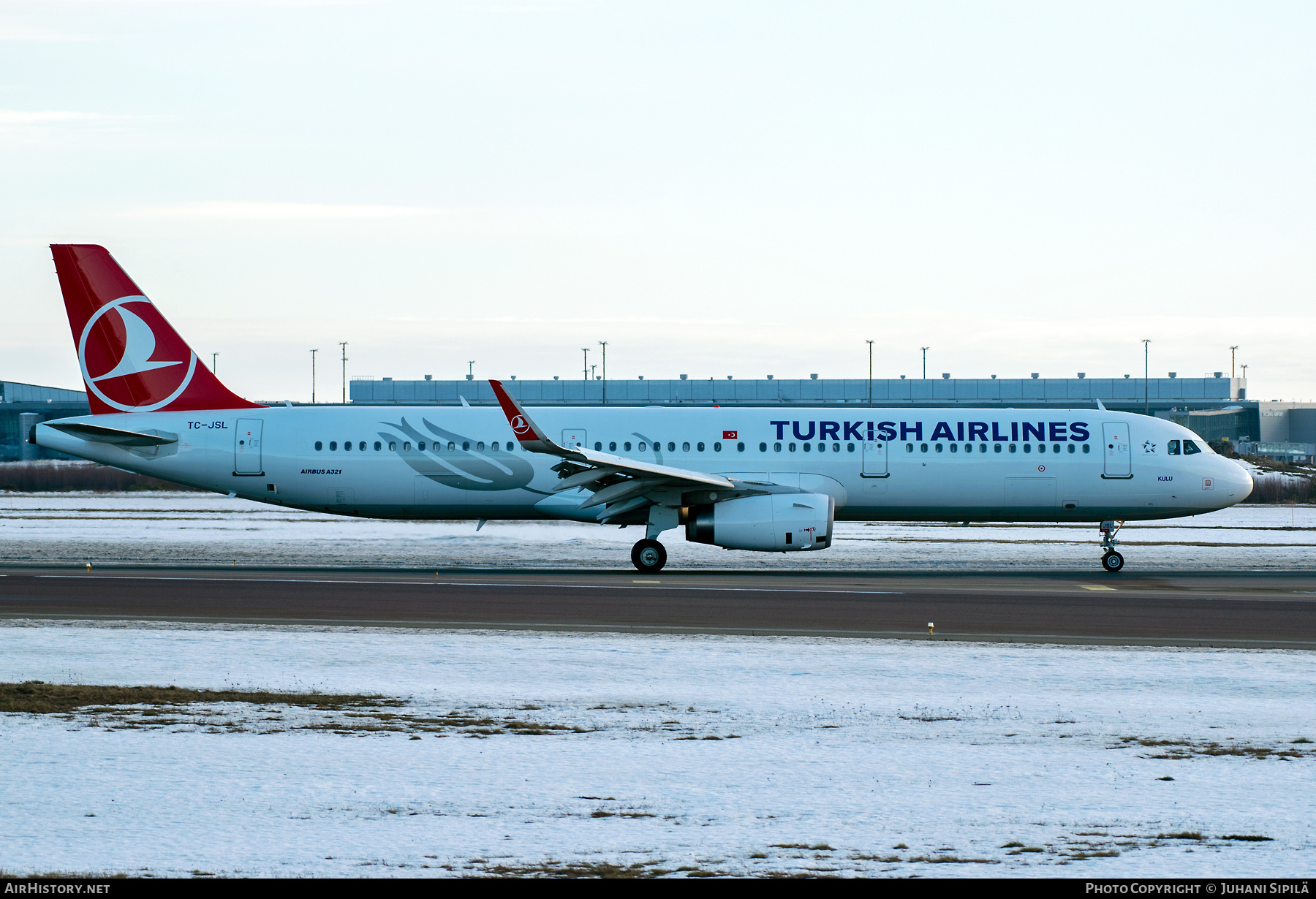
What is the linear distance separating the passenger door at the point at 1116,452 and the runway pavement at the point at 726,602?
3090mm

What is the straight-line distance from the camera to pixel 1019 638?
18.8 m

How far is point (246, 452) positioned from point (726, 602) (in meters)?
14.4

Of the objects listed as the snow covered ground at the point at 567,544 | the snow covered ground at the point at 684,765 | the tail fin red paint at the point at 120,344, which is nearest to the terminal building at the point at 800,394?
the snow covered ground at the point at 567,544

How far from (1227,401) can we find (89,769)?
10016 centimetres

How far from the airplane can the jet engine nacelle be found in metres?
1.94

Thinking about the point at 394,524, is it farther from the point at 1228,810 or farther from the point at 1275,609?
the point at 1228,810

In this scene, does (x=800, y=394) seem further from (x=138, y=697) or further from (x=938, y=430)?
(x=138, y=697)

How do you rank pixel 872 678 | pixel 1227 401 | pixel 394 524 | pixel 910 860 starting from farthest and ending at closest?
pixel 1227 401, pixel 394 524, pixel 872 678, pixel 910 860

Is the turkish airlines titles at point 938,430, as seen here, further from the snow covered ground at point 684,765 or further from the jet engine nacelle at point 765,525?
the snow covered ground at point 684,765

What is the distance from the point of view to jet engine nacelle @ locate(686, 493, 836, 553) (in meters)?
28.4

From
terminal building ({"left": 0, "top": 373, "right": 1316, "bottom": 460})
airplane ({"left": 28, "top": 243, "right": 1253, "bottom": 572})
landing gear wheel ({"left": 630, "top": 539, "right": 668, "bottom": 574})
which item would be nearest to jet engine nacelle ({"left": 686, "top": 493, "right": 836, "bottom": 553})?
landing gear wheel ({"left": 630, "top": 539, "right": 668, "bottom": 574})

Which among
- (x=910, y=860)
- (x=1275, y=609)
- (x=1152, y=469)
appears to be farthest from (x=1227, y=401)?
(x=910, y=860)

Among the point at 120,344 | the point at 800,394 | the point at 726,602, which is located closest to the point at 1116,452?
the point at 726,602

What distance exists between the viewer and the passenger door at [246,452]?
31.3 m
